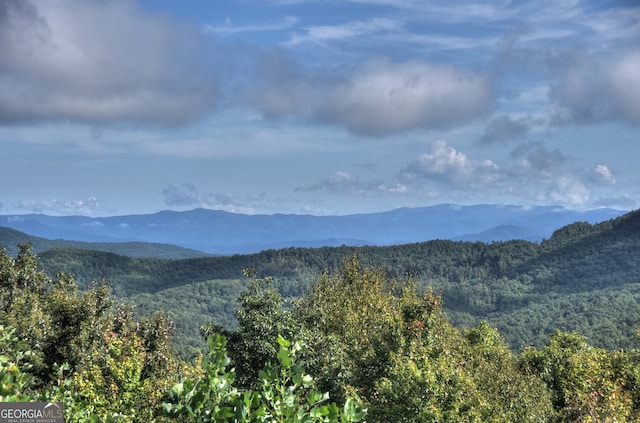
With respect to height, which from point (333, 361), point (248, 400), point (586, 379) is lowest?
point (586, 379)

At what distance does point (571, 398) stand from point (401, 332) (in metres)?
14.6

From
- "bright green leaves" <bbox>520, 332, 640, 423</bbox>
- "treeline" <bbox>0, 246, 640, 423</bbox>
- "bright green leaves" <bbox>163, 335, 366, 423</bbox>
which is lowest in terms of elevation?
"bright green leaves" <bbox>520, 332, 640, 423</bbox>

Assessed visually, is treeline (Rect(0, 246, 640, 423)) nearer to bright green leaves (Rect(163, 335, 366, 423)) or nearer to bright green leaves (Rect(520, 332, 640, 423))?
bright green leaves (Rect(520, 332, 640, 423))

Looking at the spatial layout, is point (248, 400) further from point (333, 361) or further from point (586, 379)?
point (586, 379)

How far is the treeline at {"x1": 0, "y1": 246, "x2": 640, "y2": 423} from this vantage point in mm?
28594

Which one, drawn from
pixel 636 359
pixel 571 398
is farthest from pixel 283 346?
pixel 636 359

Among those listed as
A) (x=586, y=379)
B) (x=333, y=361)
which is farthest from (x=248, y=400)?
(x=586, y=379)

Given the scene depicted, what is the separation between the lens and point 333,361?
3572 centimetres

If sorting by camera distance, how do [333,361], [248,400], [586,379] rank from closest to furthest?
[248,400] → [333,361] → [586,379]

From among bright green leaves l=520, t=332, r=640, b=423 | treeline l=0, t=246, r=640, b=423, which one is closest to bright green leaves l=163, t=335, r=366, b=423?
treeline l=0, t=246, r=640, b=423

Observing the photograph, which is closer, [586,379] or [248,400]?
Result: [248,400]

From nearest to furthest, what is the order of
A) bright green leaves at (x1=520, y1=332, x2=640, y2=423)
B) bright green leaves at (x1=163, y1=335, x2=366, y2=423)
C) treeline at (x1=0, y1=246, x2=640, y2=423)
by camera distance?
1. bright green leaves at (x1=163, y1=335, x2=366, y2=423)
2. treeline at (x1=0, y1=246, x2=640, y2=423)
3. bright green leaves at (x1=520, y1=332, x2=640, y2=423)

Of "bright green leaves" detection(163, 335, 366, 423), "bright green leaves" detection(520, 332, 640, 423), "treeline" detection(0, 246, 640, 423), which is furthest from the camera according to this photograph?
"bright green leaves" detection(520, 332, 640, 423)

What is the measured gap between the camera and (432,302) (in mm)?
38844
